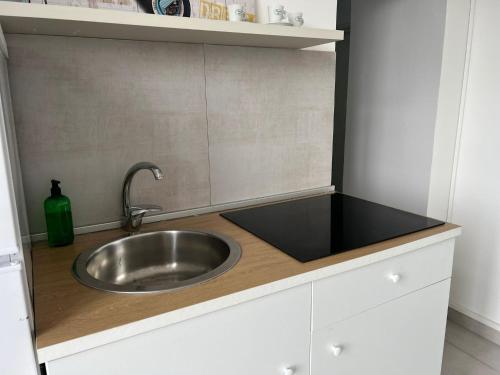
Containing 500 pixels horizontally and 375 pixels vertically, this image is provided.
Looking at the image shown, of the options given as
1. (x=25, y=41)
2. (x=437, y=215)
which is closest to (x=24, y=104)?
(x=25, y=41)

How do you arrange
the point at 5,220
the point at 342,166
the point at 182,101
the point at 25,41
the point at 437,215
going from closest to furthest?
the point at 5,220 → the point at 25,41 → the point at 182,101 → the point at 437,215 → the point at 342,166

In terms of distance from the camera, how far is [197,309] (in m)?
0.84

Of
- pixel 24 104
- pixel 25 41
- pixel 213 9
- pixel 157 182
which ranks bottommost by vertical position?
pixel 157 182

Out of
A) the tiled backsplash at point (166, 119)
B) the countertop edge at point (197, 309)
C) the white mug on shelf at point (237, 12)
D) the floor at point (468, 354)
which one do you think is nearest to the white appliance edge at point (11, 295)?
the countertop edge at point (197, 309)

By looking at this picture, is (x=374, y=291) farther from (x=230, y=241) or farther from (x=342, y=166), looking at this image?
(x=342, y=166)

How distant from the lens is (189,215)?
1485mm

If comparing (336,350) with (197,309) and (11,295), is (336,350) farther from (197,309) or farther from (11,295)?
(11,295)

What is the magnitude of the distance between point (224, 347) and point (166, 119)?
2.71ft

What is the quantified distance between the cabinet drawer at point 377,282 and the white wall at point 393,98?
1008 mm

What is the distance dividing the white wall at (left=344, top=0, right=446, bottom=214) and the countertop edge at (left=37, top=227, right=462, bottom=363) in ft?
4.14

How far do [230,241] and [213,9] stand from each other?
81 cm

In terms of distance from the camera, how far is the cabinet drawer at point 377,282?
107 centimetres

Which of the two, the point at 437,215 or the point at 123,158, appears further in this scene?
the point at 437,215

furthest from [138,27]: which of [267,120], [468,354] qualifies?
[468,354]
